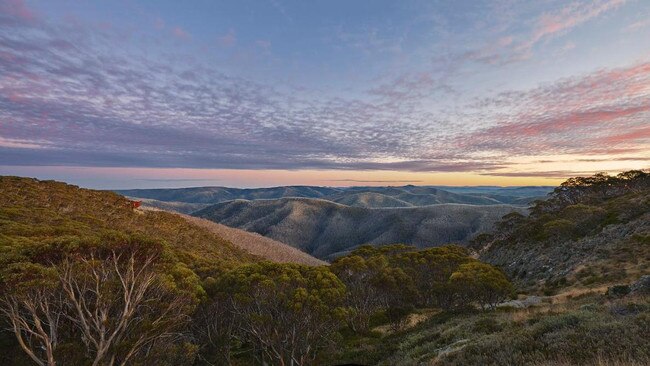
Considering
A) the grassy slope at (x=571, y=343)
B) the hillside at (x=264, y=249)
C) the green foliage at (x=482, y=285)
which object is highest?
the grassy slope at (x=571, y=343)

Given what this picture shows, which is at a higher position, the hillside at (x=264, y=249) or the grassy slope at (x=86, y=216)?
the grassy slope at (x=86, y=216)

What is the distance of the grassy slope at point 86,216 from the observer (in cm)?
4444

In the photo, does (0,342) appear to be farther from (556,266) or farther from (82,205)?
(556,266)

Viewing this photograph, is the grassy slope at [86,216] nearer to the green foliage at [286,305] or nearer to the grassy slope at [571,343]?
the green foliage at [286,305]

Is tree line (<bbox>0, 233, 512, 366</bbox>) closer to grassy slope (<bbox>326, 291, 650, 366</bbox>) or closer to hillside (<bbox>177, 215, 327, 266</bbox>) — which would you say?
grassy slope (<bbox>326, 291, 650, 366</bbox>)

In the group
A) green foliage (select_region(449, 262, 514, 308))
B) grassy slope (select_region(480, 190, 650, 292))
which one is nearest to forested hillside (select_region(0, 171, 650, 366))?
green foliage (select_region(449, 262, 514, 308))

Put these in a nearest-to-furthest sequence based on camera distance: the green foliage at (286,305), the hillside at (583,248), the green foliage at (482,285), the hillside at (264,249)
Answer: the green foliage at (286,305)
the green foliage at (482,285)
the hillside at (583,248)
the hillside at (264,249)

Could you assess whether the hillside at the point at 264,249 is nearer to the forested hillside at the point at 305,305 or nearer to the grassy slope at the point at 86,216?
the grassy slope at the point at 86,216

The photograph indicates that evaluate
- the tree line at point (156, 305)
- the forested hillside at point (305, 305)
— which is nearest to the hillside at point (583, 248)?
the forested hillside at point (305, 305)

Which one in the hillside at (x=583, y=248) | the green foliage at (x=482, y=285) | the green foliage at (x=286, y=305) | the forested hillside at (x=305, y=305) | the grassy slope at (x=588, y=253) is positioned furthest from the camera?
the hillside at (x=583, y=248)

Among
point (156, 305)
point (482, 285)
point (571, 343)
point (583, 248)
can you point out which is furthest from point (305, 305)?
point (583, 248)

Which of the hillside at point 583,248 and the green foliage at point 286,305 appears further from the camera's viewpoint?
the hillside at point 583,248

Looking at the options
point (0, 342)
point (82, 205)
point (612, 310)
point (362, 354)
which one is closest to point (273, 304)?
point (362, 354)

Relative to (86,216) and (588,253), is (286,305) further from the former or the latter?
(86,216)
